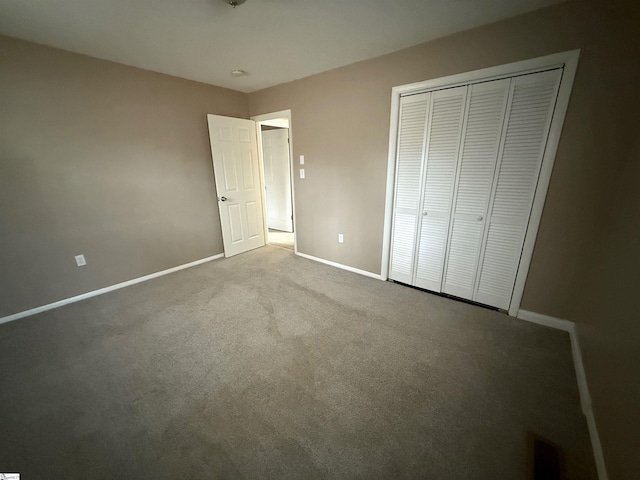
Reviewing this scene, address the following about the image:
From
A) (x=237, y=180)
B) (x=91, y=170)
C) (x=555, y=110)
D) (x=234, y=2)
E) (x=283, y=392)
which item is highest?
(x=234, y=2)

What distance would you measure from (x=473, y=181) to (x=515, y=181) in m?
0.30

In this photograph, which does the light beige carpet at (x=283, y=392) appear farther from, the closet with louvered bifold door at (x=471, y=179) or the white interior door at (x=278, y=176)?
the white interior door at (x=278, y=176)

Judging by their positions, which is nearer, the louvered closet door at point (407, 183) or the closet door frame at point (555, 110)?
the closet door frame at point (555, 110)

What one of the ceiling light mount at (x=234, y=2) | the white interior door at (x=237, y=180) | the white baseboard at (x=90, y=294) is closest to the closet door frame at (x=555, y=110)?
the ceiling light mount at (x=234, y=2)

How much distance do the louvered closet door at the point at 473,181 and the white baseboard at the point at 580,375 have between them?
20.7 inches

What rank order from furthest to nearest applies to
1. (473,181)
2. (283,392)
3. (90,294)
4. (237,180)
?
(237,180), (90,294), (473,181), (283,392)

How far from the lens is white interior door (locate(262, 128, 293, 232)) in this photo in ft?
16.6

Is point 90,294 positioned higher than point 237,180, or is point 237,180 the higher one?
point 237,180

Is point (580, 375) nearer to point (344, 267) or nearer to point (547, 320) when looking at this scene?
point (547, 320)

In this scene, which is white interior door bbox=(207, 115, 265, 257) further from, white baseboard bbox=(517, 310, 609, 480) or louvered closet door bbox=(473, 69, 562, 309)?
white baseboard bbox=(517, 310, 609, 480)

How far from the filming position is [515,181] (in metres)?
2.06

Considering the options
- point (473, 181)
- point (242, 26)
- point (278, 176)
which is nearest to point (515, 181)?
point (473, 181)

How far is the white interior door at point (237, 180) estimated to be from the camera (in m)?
3.47

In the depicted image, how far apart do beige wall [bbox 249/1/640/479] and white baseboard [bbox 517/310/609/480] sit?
0.06 meters
